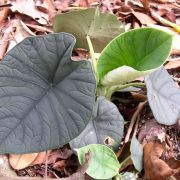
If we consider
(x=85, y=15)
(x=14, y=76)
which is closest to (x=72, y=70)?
(x=14, y=76)

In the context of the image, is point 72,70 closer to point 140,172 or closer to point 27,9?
point 140,172

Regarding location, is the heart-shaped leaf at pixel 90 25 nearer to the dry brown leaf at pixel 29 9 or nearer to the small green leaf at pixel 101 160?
the dry brown leaf at pixel 29 9

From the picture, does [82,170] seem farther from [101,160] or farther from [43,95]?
[43,95]

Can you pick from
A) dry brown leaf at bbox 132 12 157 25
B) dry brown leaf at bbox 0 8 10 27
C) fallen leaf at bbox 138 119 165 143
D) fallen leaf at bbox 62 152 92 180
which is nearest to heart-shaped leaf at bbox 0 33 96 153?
fallen leaf at bbox 62 152 92 180

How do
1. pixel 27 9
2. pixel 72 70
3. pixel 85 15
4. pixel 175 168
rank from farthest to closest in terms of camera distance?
pixel 27 9 → pixel 85 15 → pixel 175 168 → pixel 72 70

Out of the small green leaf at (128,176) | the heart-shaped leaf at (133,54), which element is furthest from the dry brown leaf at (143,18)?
the small green leaf at (128,176)

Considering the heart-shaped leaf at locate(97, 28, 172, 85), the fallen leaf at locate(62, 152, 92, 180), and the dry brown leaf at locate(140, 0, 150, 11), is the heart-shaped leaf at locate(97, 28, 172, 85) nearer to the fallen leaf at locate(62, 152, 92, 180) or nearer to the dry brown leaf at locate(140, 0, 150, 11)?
the fallen leaf at locate(62, 152, 92, 180)
